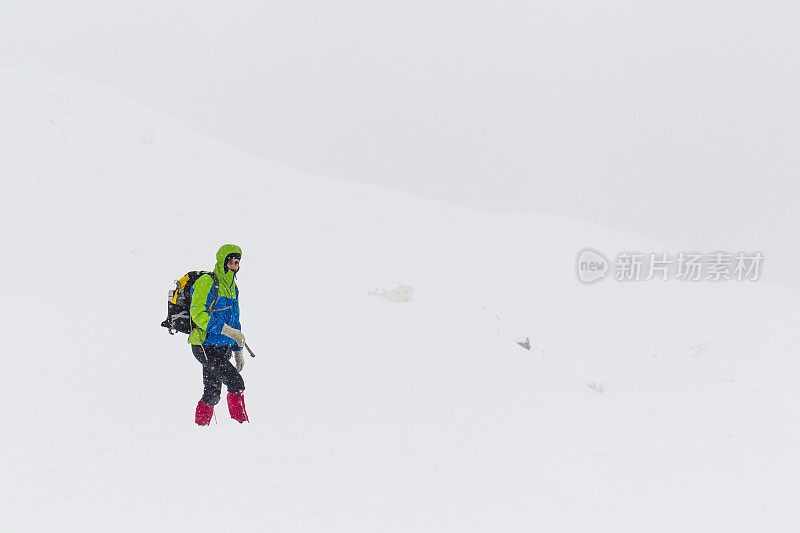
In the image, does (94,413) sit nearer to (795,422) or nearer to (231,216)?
(795,422)

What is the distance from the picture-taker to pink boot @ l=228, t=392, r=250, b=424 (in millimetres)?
6789

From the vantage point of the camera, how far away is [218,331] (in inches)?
252

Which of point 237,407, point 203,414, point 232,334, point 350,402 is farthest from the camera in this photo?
point 350,402

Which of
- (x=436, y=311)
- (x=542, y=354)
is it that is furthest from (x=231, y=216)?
(x=542, y=354)

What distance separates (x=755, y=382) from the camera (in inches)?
348

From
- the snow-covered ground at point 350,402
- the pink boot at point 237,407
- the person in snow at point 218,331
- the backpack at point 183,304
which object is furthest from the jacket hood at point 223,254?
the snow-covered ground at point 350,402

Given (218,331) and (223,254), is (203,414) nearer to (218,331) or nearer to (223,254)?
(218,331)

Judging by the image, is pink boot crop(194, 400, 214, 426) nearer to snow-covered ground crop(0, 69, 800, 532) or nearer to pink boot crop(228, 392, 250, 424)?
snow-covered ground crop(0, 69, 800, 532)

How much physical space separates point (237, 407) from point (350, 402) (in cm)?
173

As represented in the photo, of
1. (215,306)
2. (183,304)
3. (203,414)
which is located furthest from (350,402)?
(183,304)

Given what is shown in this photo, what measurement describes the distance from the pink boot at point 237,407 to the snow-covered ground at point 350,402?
0.16 meters

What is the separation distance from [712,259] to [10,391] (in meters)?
23.9

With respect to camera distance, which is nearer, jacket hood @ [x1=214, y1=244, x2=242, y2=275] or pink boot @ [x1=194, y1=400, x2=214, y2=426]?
jacket hood @ [x1=214, y1=244, x2=242, y2=275]

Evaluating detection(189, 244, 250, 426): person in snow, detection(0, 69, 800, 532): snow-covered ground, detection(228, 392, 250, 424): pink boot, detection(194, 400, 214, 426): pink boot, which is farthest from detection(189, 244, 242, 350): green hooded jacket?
detection(0, 69, 800, 532): snow-covered ground
